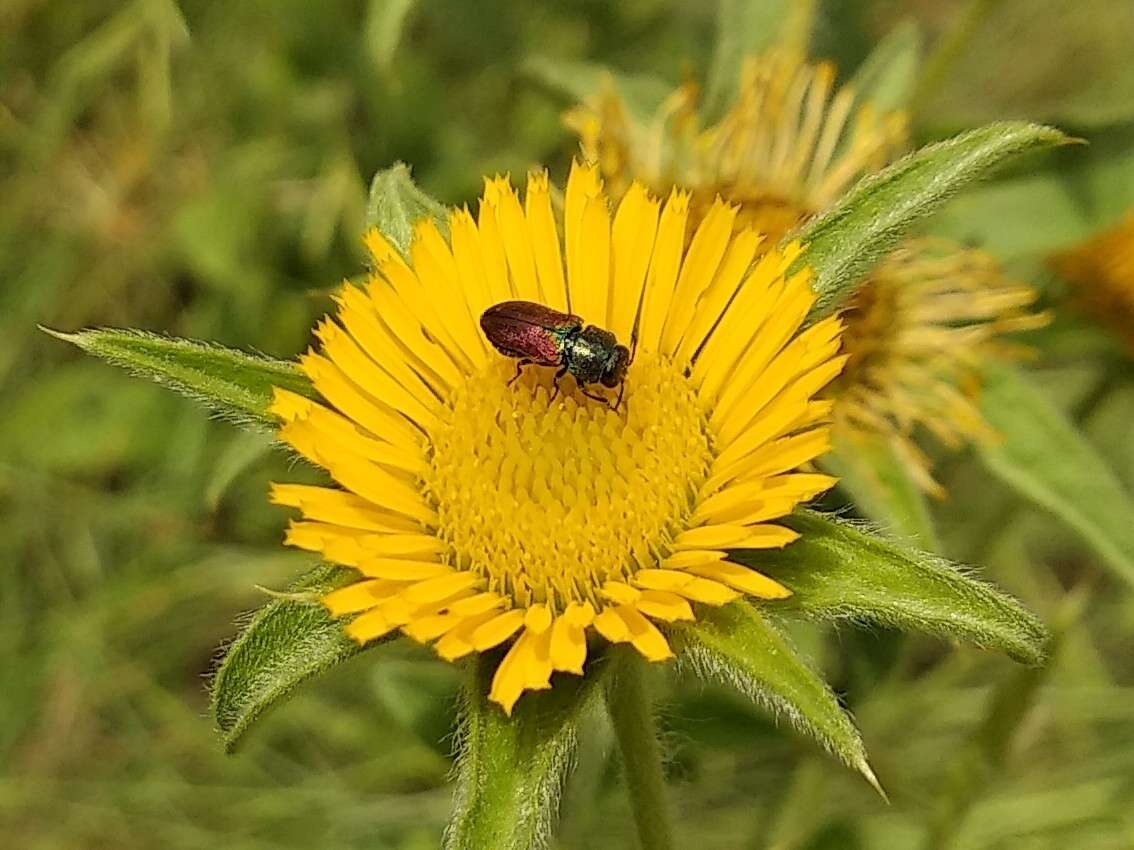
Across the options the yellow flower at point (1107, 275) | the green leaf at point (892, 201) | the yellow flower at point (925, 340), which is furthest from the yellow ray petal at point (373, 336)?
the yellow flower at point (1107, 275)

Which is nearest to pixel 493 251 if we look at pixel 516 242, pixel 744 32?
pixel 516 242

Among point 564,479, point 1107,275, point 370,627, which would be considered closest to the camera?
point 370,627

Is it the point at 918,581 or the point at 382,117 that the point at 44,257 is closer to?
the point at 382,117

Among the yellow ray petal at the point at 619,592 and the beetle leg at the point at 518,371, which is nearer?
Answer: the yellow ray petal at the point at 619,592

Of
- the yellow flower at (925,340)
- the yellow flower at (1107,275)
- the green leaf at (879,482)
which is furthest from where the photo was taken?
the yellow flower at (1107,275)

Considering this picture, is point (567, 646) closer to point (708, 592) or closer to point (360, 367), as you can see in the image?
point (708, 592)

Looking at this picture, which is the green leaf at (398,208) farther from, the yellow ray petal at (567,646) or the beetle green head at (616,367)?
the yellow ray petal at (567,646)

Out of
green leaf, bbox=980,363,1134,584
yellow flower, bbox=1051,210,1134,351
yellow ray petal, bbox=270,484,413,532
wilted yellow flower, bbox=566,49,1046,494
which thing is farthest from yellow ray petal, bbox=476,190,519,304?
yellow flower, bbox=1051,210,1134,351
